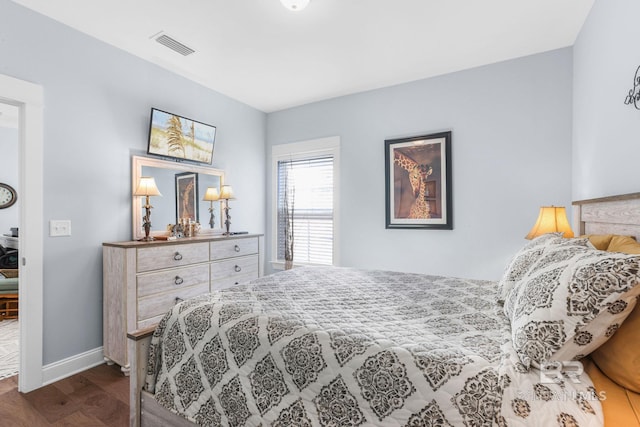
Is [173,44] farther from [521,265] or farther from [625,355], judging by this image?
[625,355]

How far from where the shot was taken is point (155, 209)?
307cm

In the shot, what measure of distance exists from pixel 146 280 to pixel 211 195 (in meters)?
1.35

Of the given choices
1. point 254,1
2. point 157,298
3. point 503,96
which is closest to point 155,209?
point 157,298

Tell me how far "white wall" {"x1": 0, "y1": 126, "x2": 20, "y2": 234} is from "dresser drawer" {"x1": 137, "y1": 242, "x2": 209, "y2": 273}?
14.6 feet

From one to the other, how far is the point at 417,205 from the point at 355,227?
2.64 feet

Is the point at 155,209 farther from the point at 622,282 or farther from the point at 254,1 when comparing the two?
the point at 622,282

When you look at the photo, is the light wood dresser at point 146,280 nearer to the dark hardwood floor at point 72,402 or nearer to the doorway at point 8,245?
the dark hardwood floor at point 72,402

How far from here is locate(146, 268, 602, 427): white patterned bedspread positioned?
2.98 feet

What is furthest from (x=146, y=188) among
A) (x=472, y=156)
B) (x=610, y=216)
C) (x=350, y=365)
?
(x=610, y=216)

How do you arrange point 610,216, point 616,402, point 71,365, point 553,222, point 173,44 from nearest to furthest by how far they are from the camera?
point 616,402
point 610,216
point 553,222
point 71,365
point 173,44

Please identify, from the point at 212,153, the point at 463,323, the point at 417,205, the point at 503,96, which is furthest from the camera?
the point at 212,153

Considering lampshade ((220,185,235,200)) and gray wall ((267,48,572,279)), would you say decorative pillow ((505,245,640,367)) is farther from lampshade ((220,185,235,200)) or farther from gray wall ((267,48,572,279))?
lampshade ((220,185,235,200))

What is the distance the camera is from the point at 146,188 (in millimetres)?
2812

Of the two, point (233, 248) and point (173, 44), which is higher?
point (173, 44)
